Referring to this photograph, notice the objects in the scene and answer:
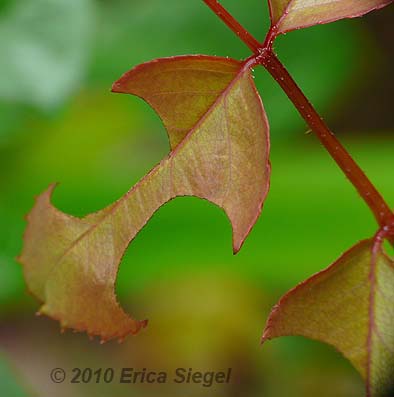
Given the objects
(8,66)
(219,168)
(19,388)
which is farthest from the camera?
(8,66)

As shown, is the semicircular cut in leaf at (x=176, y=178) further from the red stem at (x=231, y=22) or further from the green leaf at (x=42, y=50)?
the green leaf at (x=42, y=50)

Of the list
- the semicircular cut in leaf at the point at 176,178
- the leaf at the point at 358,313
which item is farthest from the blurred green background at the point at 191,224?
the leaf at the point at 358,313

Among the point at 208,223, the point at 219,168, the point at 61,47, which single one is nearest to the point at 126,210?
the point at 219,168

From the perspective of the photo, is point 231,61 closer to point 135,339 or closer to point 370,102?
point 135,339

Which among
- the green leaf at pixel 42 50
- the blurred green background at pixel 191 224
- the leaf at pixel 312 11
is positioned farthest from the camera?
the blurred green background at pixel 191 224

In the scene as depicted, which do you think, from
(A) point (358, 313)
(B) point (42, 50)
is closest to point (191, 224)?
(B) point (42, 50)

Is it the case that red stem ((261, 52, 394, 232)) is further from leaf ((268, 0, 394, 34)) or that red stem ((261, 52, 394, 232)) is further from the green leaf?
the green leaf

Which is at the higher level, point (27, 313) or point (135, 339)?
point (27, 313)
